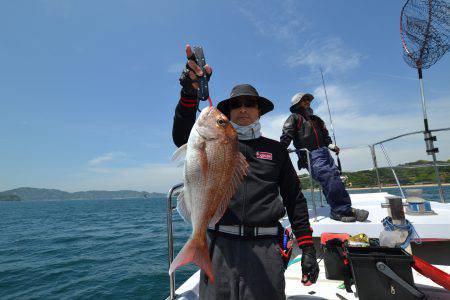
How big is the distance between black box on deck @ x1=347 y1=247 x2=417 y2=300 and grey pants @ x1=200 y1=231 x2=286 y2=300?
1.14m

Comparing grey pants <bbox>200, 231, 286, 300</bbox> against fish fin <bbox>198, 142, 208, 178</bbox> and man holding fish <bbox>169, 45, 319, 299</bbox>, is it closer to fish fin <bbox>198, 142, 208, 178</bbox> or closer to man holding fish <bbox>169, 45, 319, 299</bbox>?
man holding fish <bbox>169, 45, 319, 299</bbox>

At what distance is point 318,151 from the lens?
17.7ft

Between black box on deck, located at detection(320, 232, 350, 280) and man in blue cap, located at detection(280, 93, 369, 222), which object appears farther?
man in blue cap, located at detection(280, 93, 369, 222)

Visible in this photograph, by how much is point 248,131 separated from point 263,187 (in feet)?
1.96

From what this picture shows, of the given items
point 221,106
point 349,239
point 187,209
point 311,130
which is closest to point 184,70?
point 221,106

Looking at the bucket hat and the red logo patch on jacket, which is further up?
the bucket hat

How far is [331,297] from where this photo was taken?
3148mm

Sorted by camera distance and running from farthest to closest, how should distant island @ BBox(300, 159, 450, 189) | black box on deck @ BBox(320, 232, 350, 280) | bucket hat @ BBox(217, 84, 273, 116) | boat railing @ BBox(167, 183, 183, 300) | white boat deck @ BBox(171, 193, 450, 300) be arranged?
distant island @ BBox(300, 159, 450, 189) → black box on deck @ BBox(320, 232, 350, 280) → white boat deck @ BBox(171, 193, 450, 300) → boat railing @ BBox(167, 183, 183, 300) → bucket hat @ BBox(217, 84, 273, 116)

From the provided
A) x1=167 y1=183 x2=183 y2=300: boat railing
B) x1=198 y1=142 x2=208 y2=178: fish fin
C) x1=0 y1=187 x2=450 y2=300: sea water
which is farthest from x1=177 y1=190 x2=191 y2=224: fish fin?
x1=0 y1=187 x2=450 y2=300: sea water

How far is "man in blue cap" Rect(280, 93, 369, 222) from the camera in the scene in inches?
198

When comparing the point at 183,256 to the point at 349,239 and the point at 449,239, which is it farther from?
the point at 449,239

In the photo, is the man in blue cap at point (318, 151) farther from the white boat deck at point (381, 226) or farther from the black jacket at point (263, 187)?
the black jacket at point (263, 187)

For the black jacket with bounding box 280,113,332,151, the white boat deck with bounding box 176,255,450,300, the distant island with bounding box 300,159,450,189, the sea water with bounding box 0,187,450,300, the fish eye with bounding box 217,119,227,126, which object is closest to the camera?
the fish eye with bounding box 217,119,227,126

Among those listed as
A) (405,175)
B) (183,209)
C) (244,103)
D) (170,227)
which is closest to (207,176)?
(183,209)
